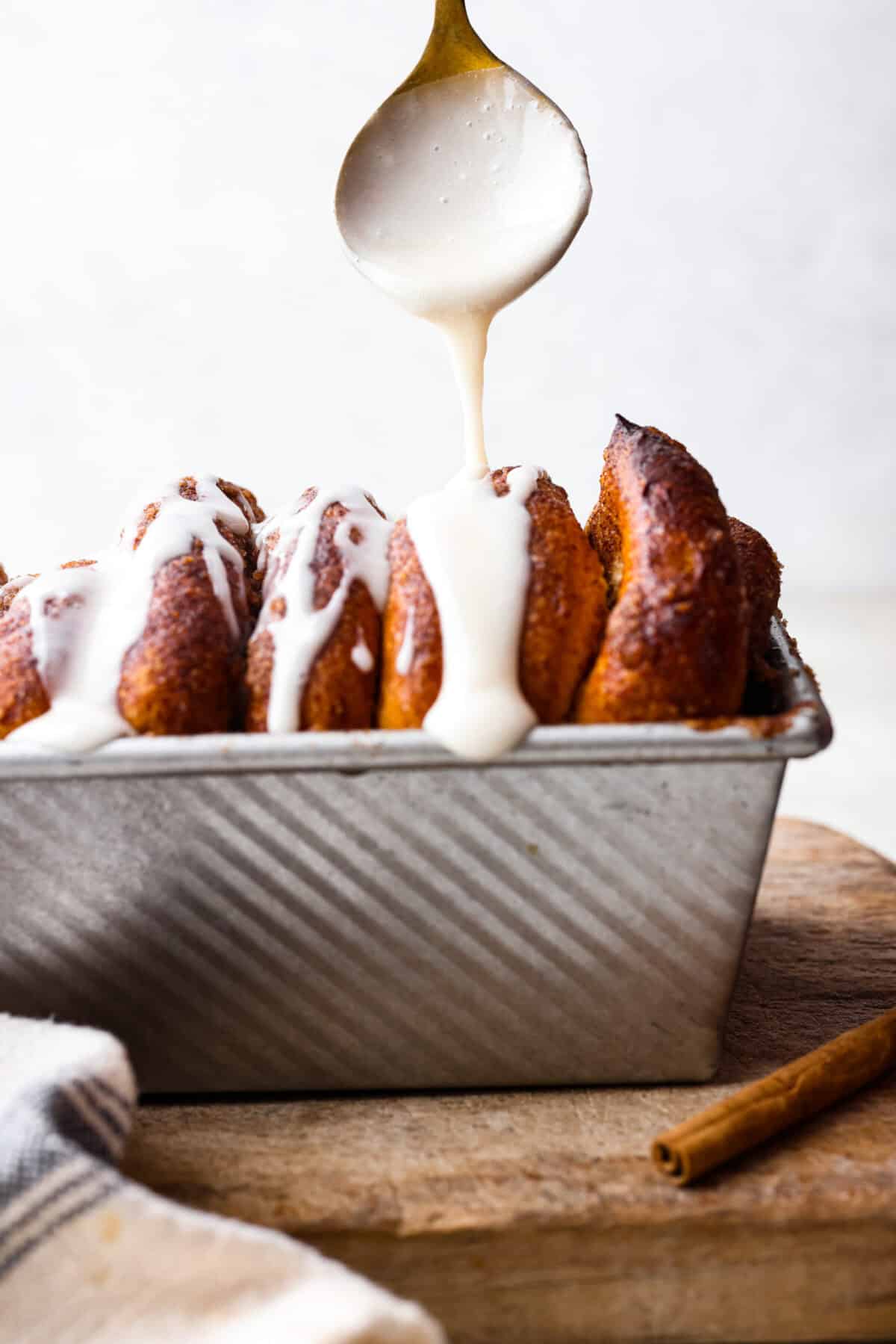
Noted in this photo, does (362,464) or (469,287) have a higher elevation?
(469,287)

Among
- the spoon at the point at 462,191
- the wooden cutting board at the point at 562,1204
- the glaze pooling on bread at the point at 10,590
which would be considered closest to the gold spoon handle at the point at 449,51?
the spoon at the point at 462,191

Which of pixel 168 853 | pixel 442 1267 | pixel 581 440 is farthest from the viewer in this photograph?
pixel 581 440

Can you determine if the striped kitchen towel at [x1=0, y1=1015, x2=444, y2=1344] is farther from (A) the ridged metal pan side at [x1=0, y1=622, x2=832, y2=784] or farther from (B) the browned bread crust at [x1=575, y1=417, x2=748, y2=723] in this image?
(B) the browned bread crust at [x1=575, y1=417, x2=748, y2=723]

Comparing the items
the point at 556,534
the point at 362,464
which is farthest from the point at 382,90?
the point at 556,534

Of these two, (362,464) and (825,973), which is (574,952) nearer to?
(825,973)

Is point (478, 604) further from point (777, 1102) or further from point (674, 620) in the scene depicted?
point (777, 1102)

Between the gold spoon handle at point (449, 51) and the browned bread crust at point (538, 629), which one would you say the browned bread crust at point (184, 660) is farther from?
the gold spoon handle at point (449, 51)

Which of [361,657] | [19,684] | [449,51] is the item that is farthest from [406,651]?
[449,51]
